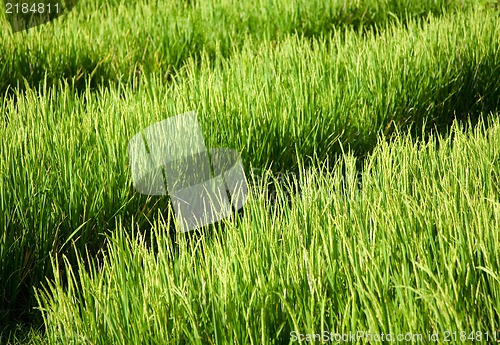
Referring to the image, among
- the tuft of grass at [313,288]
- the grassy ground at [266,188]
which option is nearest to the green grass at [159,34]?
the grassy ground at [266,188]

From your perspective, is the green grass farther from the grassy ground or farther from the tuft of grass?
the tuft of grass

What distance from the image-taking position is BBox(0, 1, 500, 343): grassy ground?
128 centimetres

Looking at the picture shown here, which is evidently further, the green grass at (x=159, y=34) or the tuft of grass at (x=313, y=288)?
the green grass at (x=159, y=34)

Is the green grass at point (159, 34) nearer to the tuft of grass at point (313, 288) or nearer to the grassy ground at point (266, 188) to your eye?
the grassy ground at point (266, 188)

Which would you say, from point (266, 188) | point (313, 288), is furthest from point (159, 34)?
point (313, 288)

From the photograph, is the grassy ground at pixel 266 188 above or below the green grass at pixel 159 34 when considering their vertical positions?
below

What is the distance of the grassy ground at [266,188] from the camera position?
50.2 inches

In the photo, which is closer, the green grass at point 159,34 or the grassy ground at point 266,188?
the grassy ground at point 266,188

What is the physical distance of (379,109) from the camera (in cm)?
276

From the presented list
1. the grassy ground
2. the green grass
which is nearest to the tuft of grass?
the grassy ground

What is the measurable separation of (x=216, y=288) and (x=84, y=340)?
11.5 inches

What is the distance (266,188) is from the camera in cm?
180

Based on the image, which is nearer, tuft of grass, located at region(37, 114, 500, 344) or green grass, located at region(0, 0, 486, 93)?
tuft of grass, located at region(37, 114, 500, 344)

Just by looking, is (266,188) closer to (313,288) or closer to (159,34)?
(313,288)
